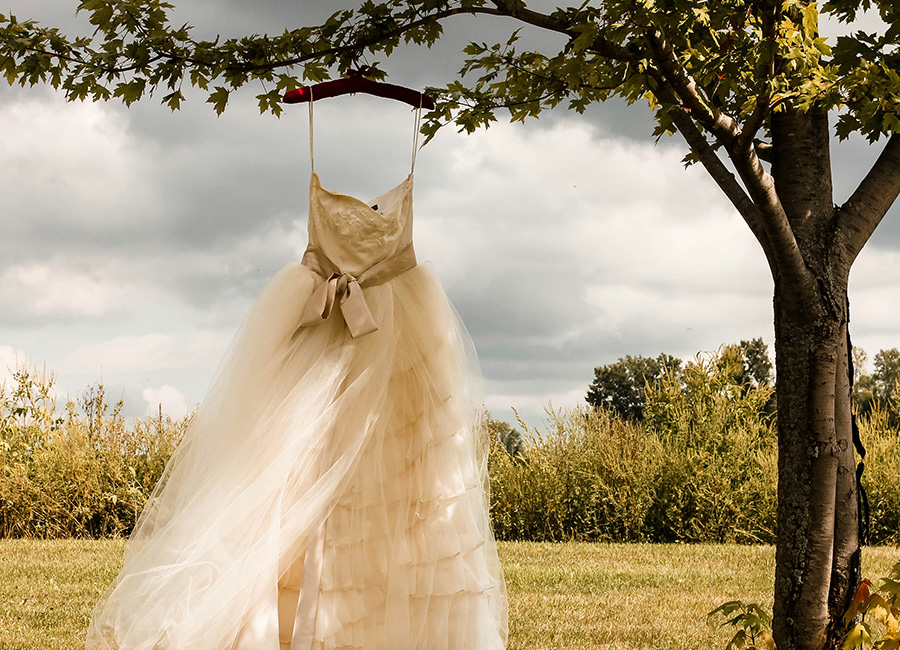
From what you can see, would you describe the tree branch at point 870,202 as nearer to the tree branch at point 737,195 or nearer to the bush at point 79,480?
the tree branch at point 737,195

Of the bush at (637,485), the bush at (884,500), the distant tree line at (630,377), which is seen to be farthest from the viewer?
the distant tree line at (630,377)

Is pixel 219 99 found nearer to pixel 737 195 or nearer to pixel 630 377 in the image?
pixel 737 195

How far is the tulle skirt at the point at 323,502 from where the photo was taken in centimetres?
261

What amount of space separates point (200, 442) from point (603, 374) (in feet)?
94.4

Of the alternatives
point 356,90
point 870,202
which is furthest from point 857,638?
point 356,90

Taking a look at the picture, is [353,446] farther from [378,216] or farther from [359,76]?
[359,76]

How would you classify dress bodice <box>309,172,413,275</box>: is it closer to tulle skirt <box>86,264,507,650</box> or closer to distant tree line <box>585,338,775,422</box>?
tulle skirt <box>86,264,507,650</box>

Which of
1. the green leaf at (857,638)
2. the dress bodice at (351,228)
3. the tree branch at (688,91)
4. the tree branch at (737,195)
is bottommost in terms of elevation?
the green leaf at (857,638)

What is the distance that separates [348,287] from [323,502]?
785mm

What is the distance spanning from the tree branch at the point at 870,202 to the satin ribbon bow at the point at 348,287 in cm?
181

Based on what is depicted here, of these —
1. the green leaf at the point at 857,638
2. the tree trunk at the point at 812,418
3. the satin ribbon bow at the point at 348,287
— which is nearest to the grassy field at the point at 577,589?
the tree trunk at the point at 812,418

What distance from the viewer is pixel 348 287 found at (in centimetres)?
296

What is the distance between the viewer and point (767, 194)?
Answer: 2904 mm

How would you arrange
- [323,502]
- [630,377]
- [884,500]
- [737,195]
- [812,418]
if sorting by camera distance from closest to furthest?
[323,502]
[812,418]
[737,195]
[884,500]
[630,377]
